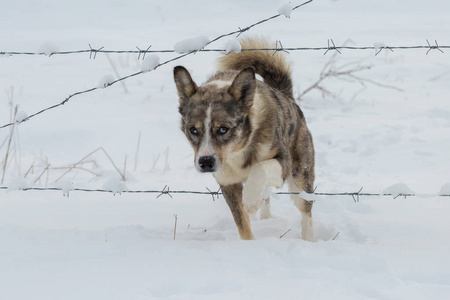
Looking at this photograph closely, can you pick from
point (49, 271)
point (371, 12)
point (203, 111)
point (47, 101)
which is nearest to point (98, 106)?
point (47, 101)

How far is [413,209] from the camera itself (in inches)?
204

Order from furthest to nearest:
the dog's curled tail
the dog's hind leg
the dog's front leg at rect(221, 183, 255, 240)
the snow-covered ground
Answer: the dog's curled tail, the dog's hind leg, the dog's front leg at rect(221, 183, 255, 240), the snow-covered ground

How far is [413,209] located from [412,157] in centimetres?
229

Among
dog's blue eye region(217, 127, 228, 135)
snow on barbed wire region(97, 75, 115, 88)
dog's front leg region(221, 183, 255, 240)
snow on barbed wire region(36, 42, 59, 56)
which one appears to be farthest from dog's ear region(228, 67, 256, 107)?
snow on barbed wire region(36, 42, 59, 56)

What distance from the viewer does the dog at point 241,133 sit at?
156 inches

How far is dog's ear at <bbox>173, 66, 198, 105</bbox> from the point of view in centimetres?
413

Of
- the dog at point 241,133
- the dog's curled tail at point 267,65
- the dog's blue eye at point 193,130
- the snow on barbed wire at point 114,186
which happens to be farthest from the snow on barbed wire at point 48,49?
the dog's curled tail at point 267,65

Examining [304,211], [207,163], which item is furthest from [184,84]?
[304,211]

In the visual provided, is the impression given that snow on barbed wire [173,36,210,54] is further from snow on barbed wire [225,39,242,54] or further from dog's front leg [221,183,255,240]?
dog's front leg [221,183,255,240]

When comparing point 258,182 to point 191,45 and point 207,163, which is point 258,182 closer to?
point 207,163

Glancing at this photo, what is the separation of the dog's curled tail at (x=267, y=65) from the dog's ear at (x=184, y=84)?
2.78 ft

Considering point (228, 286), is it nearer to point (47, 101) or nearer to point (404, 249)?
point (404, 249)

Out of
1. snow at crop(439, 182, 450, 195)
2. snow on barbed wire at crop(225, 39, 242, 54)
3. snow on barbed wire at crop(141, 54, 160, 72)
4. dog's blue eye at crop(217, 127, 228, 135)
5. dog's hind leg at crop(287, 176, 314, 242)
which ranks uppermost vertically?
snow on barbed wire at crop(225, 39, 242, 54)

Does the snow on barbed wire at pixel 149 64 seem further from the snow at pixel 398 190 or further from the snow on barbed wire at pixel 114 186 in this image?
the snow at pixel 398 190
